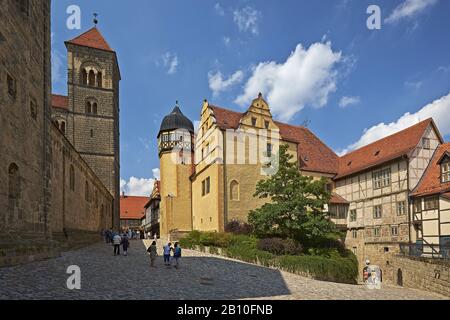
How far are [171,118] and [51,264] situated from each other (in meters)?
28.7

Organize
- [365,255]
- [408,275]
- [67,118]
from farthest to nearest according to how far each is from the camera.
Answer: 1. [67,118]
2. [365,255]
3. [408,275]

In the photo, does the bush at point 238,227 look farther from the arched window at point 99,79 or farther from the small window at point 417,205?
the arched window at point 99,79

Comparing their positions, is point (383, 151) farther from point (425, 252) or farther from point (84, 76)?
point (84, 76)

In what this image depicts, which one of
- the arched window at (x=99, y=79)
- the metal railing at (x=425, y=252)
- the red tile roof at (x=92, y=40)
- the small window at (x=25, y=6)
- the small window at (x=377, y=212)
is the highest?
the red tile roof at (x=92, y=40)

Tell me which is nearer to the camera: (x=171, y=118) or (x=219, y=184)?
(x=219, y=184)

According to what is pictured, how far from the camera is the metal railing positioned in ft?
62.3

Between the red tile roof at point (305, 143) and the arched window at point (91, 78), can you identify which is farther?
the arched window at point (91, 78)

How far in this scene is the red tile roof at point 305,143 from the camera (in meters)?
31.9

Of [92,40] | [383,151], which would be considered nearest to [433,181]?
[383,151]

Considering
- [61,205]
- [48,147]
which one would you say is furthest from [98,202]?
[48,147]

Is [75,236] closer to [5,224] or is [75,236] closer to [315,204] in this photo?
[5,224]

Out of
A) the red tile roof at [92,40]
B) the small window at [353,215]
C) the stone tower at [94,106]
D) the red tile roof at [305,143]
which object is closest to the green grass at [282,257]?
the small window at [353,215]
